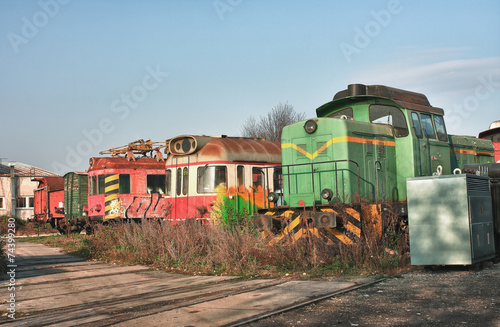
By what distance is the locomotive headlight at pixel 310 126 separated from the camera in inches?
412

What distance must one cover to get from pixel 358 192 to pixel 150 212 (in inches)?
403

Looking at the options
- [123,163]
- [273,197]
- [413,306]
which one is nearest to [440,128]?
[273,197]

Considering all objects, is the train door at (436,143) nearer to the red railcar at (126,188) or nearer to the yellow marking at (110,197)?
the red railcar at (126,188)

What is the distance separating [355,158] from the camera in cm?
1015

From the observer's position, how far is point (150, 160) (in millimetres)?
19547

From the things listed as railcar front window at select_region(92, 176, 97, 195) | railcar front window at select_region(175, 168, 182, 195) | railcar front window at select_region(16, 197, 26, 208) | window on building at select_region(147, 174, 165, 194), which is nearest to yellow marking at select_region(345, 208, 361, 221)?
railcar front window at select_region(175, 168, 182, 195)

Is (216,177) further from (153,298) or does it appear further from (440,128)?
(153,298)

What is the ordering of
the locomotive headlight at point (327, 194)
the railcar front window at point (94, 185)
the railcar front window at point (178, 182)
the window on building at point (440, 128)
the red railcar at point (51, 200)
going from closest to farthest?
1. the locomotive headlight at point (327, 194)
2. the window on building at point (440, 128)
3. the railcar front window at point (178, 182)
4. the railcar front window at point (94, 185)
5. the red railcar at point (51, 200)

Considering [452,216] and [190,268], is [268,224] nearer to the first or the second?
[190,268]

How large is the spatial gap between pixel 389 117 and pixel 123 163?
36.7 feet

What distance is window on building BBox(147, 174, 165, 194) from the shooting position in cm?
1895

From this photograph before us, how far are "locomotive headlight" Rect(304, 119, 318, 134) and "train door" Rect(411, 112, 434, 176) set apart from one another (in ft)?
7.06

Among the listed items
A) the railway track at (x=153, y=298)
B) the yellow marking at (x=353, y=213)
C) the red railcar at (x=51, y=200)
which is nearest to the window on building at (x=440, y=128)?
the yellow marking at (x=353, y=213)

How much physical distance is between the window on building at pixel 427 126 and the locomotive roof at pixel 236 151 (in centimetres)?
504
